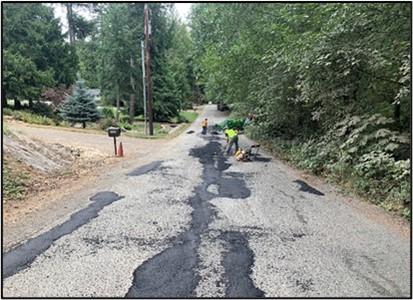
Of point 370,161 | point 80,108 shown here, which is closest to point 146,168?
point 370,161

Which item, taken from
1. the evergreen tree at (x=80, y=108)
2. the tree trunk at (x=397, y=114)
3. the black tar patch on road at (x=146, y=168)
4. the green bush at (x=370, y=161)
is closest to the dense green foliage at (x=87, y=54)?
the evergreen tree at (x=80, y=108)

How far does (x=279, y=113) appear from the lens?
16.6 m

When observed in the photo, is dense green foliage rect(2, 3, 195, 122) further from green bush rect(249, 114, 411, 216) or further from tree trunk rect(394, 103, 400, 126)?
tree trunk rect(394, 103, 400, 126)

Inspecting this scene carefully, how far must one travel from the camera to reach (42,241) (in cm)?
639

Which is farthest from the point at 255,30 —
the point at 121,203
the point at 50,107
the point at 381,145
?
the point at 50,107

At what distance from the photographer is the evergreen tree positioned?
27859 millimetres

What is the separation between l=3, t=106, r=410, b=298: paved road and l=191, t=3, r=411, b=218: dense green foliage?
4.34 feet

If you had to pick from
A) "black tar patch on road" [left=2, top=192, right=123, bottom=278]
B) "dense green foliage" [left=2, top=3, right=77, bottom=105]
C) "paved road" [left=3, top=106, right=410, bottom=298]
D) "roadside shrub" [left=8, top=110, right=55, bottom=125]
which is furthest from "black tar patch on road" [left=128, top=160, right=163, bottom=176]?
"dense green foliage" [left=2, top=3, right=77, bottom=105]

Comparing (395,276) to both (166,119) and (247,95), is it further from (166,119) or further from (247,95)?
(166,119)

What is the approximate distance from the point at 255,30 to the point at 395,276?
535 inches

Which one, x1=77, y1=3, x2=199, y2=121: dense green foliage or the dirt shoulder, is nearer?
the dirt shoulder

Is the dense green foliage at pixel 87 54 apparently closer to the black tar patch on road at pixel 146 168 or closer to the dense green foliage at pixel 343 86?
the black tar patch on road at pixel 146 168

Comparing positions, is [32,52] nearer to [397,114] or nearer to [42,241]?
[397,114]

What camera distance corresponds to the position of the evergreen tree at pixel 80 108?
91.4 ft
